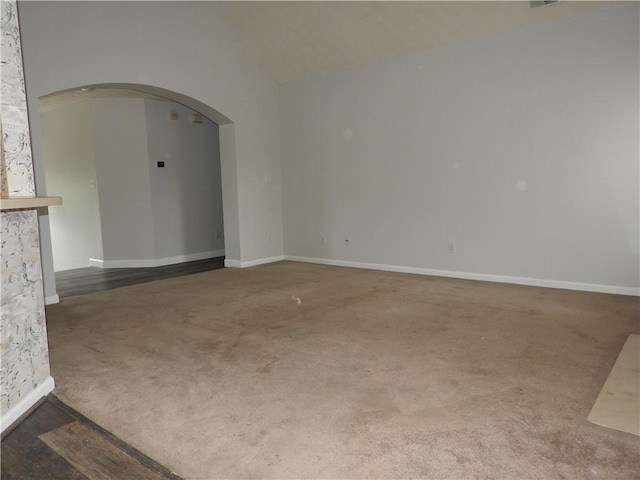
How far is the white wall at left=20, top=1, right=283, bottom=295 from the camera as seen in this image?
4188 mm

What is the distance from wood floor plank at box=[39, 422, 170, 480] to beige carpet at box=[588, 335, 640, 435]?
198 cm

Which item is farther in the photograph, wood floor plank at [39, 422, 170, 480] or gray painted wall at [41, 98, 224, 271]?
gray painted wall at [41, 98, 224, 271]

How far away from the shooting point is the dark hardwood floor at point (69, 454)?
170 centimetres

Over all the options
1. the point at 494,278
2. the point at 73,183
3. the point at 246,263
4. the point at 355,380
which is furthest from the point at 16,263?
the point at 73,183

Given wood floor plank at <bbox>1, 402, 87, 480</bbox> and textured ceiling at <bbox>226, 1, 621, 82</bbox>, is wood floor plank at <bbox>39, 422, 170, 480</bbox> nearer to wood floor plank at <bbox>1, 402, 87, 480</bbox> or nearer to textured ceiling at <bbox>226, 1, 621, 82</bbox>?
wood floor plank at <bbox>1, 402, 87, 480</bbox>

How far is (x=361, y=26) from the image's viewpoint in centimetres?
512

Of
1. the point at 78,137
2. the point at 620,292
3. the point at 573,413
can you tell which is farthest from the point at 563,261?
the point at 78,137

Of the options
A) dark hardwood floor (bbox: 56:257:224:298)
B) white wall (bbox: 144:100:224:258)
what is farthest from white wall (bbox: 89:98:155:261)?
dark hardwood floor (bbox: 56:257:224:298)

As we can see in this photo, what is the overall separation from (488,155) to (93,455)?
4559mm

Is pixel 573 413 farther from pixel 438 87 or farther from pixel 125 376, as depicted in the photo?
pixel 438 87

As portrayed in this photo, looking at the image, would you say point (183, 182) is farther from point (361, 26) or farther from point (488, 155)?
point (488, 155)

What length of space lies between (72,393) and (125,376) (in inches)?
11.4

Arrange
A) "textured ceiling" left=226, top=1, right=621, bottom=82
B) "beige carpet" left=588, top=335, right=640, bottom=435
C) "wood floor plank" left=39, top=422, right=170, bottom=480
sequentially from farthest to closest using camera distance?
"textured ceiling" left=226, top=1, right=621, bottom=82, "beige carpet" left=588, top=335, right=640, bottom=435, "wood floor plank" left=39, top=422, right=170, bottom=480

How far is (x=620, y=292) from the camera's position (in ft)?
14.1
